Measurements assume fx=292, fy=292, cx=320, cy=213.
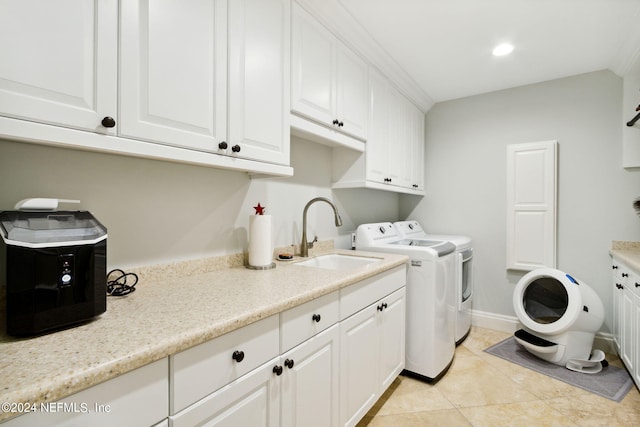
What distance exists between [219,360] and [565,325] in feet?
8.54

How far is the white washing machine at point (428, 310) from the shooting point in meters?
2.05

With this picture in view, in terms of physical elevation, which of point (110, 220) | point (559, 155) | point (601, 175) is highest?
point (559, 155)

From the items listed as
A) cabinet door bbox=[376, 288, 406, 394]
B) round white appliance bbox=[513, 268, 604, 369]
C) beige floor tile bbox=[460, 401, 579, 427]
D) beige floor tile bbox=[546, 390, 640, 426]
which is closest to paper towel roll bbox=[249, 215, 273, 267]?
cabinet door bbox=[376, 288, 406, 394]

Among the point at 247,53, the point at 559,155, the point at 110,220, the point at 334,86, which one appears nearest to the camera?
the point at 110,220

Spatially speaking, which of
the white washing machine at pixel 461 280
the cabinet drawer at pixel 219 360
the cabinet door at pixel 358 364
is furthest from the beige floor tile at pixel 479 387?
the cabinet drawer at pixel 219 360

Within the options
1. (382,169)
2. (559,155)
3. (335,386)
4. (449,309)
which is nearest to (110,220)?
(335,386)

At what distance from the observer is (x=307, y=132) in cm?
171

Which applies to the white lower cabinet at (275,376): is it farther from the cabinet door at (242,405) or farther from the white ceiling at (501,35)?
the white ceiling at (501,35)

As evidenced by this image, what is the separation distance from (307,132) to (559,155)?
100 inches

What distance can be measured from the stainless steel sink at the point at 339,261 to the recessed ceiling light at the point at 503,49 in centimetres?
187

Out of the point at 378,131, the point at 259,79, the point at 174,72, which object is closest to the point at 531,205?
the point at 378,131

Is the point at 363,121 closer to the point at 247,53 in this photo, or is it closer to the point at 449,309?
the point at 247,53

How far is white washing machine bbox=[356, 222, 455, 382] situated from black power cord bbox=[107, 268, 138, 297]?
1.62m

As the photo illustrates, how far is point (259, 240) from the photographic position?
1.54 m
